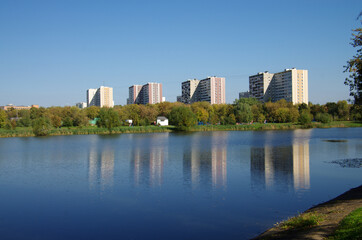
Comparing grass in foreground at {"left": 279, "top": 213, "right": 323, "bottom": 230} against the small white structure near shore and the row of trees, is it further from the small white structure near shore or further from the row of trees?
the small white structure near shore

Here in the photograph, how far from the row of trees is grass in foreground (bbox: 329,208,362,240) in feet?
217

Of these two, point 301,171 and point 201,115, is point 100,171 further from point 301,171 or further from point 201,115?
point 201,115

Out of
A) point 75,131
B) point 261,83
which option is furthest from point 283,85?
point 75,131

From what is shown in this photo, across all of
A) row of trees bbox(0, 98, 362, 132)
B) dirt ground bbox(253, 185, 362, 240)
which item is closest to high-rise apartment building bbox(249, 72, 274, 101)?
row of trees bbox(0, 98, 362, 132)

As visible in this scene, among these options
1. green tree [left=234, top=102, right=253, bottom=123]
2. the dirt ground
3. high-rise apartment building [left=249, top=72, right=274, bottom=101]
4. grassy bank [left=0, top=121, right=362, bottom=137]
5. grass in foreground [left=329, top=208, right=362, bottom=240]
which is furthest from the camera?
high-rise apartment building [left=249, top=72, right=274, bottom=101]

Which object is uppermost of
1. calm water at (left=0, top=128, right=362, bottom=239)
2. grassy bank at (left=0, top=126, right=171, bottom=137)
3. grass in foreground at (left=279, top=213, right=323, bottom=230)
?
grassy bank at (left=0, top=126, right=171, bottom=137)

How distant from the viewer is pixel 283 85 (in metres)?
132

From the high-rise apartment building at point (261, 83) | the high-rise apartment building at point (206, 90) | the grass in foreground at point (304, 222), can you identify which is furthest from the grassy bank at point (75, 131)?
the high-rise apartment building at point (206, 90)

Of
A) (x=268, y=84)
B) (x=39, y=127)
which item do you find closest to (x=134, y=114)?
(x=39, y=127)

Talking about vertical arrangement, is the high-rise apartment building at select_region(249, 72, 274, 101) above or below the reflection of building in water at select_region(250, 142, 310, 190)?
Result: above

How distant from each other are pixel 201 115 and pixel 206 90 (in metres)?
60.3

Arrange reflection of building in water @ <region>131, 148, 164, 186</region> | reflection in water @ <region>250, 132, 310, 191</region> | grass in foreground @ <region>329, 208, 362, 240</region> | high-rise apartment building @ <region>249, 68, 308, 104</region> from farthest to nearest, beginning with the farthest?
high-rise apartment building @ <region>249, 68, 308, 104</region>, reflection of building in water @ <region>131, 148, 164, 186</region>, reflection in water @ <region>250, 132, 310, 191</region>, grass in foreground @ <region>329, 208, 362, 240</region>

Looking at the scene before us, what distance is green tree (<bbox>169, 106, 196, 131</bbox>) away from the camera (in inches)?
2923

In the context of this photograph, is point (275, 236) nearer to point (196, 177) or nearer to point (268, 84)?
point (196, 177)
